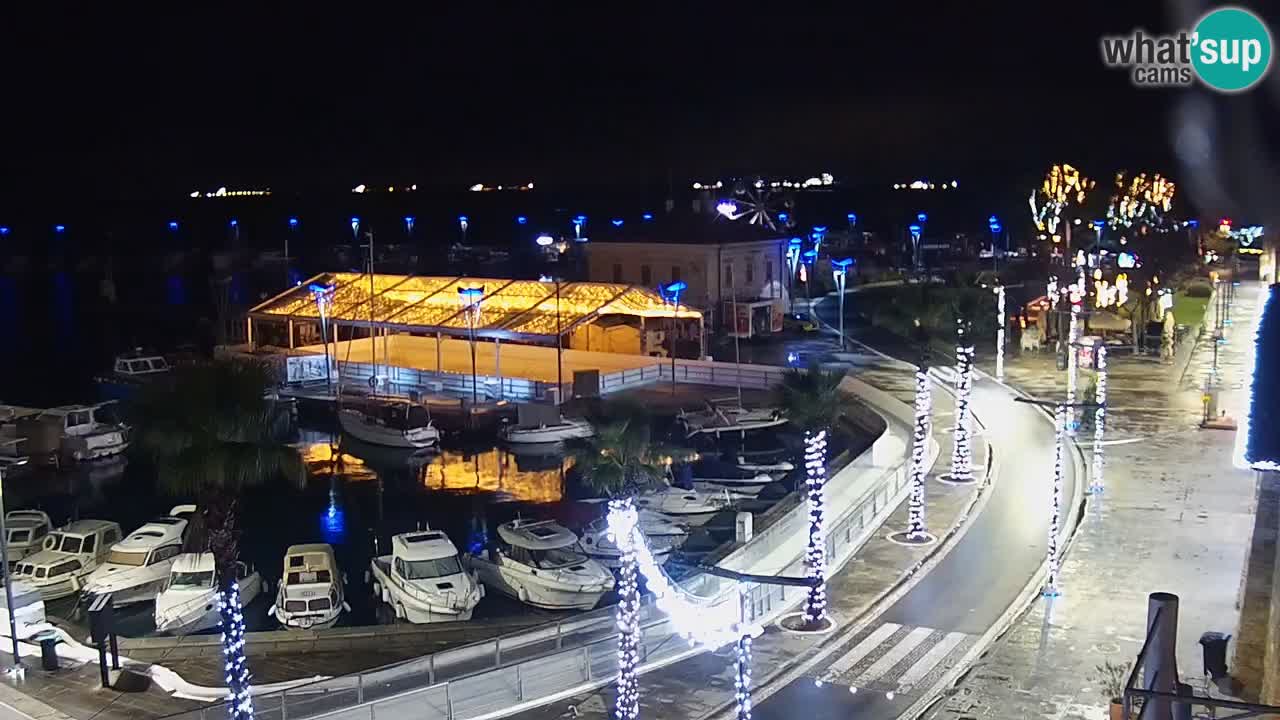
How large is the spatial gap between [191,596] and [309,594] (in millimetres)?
2328

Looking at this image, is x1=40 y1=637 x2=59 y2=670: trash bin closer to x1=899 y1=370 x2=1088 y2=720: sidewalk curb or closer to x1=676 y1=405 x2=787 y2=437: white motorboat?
x1=899 y1=370 x2=1088 y2=720: sidewalk curb

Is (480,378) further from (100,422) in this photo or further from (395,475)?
(100,422)

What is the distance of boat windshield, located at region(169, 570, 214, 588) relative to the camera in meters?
23.2

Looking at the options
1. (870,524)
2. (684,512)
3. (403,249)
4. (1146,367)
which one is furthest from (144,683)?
(403,249)

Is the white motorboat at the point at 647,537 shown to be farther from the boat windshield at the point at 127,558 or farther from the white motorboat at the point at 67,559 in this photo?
the white motorboat at the point at 67,559

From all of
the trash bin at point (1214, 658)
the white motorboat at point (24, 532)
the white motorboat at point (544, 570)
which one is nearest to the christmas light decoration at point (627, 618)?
the trash bin at point (1214, 658)

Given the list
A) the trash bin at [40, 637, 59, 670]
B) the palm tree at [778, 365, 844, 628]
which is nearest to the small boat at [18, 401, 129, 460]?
the trash bin at [40, 637, 59, 670]

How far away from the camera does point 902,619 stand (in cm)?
1820

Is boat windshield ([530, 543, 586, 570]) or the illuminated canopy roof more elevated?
the illuminated canopy roof

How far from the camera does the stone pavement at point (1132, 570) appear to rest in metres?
15.0

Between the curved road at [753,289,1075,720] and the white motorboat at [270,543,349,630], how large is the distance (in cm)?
1043

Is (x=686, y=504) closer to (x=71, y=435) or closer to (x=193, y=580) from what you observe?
(x=193, y=580)

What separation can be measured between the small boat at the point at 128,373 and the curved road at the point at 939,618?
35.8 meters

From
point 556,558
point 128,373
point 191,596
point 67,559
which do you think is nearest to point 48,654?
point 191,596
